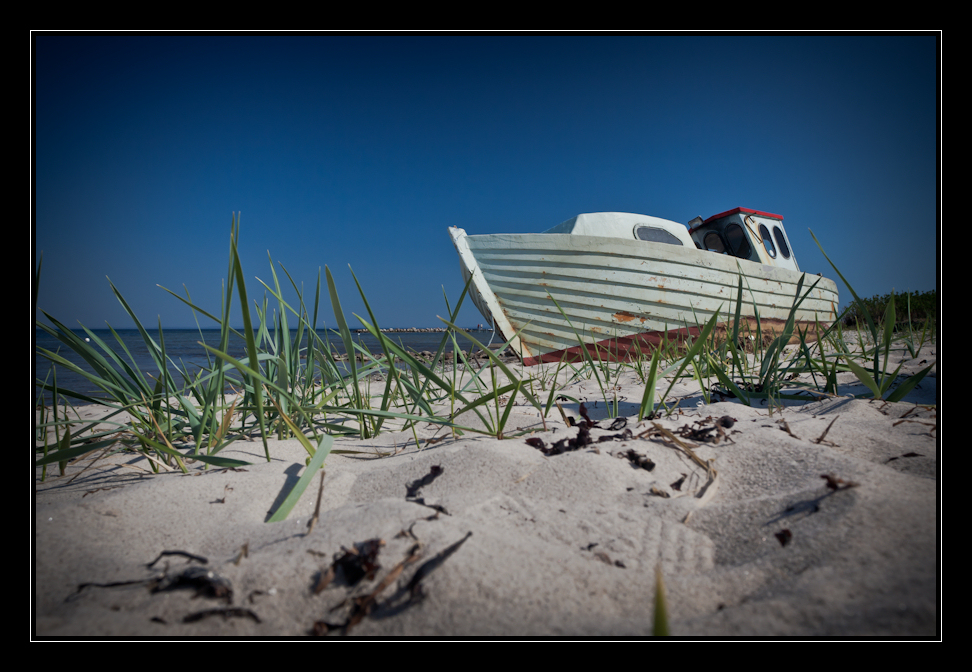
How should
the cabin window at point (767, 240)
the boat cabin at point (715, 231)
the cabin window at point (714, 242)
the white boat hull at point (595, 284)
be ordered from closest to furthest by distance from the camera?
1. the white boat hull at point (595, 284)
2. the boat cabin at point (715, 231)
3. the cabin window at point (767, 240)
4. the cabin window at point (714, 242)

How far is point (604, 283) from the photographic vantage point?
15.3 feet

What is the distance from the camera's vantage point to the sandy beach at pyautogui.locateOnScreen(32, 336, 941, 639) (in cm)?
46

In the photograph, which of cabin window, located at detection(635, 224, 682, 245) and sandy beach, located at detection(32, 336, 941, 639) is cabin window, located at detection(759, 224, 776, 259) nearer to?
cabin window, located at detection(635, 224, 682, 245)

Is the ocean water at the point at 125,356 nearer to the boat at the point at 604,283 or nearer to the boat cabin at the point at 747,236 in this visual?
the boat at the point at 604,283

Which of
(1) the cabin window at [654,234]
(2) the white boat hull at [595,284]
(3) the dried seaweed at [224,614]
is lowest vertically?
(3) the dried seaweed at [224,614]

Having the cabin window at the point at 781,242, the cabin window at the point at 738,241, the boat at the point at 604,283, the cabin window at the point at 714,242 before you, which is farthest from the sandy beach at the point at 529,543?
the cabin window at the point at 781,242

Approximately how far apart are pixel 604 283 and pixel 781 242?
3.83m

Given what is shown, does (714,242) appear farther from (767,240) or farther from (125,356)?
(125,356)

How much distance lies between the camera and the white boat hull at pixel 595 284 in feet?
15.2

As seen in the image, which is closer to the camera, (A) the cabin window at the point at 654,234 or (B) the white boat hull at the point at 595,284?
(B) the white boat hull at the point at 595,284
